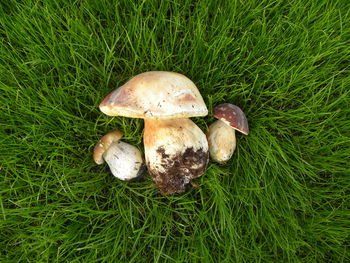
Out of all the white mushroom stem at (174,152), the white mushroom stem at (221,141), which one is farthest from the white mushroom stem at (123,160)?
the white mushroom stem at (221,141)

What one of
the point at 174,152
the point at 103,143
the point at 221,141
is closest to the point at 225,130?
the point at 221,141

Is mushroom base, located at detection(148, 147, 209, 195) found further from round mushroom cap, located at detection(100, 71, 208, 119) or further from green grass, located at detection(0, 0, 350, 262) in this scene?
round mushroom cap, located at detection(100, 71, 208, 119)

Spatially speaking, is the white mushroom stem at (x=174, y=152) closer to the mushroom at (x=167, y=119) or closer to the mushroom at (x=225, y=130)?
the mushroom at (x=167, y=119)

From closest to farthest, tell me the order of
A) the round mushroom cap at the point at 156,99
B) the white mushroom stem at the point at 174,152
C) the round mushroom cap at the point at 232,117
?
the round mushroom cap at the point at 156,99 → the white mushroom stem at the point at 174,152 → the round mushroom cap at the point at 232,117

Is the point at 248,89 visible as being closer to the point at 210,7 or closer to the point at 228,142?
the point at 228,142

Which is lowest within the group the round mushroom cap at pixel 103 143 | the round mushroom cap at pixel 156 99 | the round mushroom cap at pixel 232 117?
the round mushroom cap at pixel 103 143

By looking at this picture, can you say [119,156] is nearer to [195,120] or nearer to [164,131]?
[164,131]

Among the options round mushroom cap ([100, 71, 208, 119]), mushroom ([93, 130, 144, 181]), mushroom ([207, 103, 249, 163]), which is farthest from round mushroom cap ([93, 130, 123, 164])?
mushroom ([207, 103, 249, 163])
